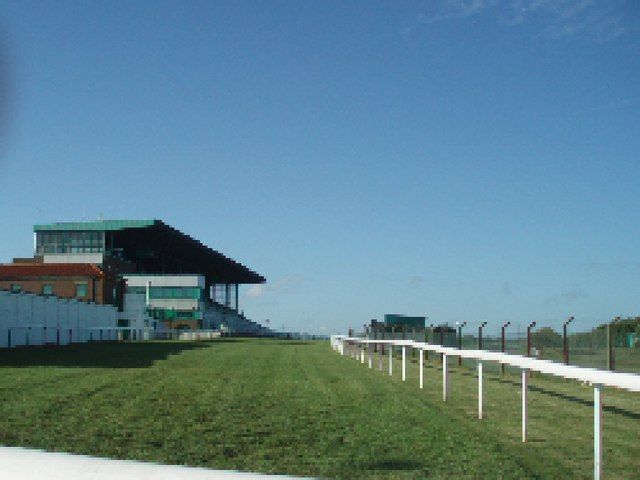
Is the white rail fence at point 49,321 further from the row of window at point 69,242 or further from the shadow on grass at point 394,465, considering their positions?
the shadow on grass at point 394,465

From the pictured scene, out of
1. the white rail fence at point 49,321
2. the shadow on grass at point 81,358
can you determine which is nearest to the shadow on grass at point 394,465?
the shadow on grass at point 81,358

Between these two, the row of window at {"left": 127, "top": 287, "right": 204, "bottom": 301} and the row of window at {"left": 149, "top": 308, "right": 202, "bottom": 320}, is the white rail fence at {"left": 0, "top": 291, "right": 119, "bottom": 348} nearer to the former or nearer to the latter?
the row of window at {"left": 149, "top": 308, "right": 202, "bottom": 320}

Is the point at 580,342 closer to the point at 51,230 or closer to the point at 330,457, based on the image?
the point at 330,457

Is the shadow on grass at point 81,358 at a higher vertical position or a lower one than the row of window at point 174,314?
lower

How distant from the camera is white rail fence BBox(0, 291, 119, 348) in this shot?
4484 cm

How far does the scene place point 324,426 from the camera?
A: 10367 mm

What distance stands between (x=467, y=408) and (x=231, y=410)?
386 centimetres

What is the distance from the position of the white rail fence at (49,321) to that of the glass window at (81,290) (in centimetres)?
1190

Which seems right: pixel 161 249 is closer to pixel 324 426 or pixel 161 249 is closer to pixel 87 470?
pixel 324 426

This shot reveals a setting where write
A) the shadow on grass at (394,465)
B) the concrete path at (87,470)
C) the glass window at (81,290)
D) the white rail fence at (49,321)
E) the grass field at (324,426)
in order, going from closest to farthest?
the concrete path at (87,470)
the shadow on grass at (394,465)
the grass field at (324,426)
the white rail fence at (49,321)
the glass window at (81,290)

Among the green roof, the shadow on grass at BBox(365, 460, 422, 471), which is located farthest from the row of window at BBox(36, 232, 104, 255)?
the shadow on grass at BBox(365, 460, 422, 471)

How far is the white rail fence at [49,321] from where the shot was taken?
147ft

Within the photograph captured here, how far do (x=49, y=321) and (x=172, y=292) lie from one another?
50784mm

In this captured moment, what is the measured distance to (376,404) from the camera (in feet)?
45.0
